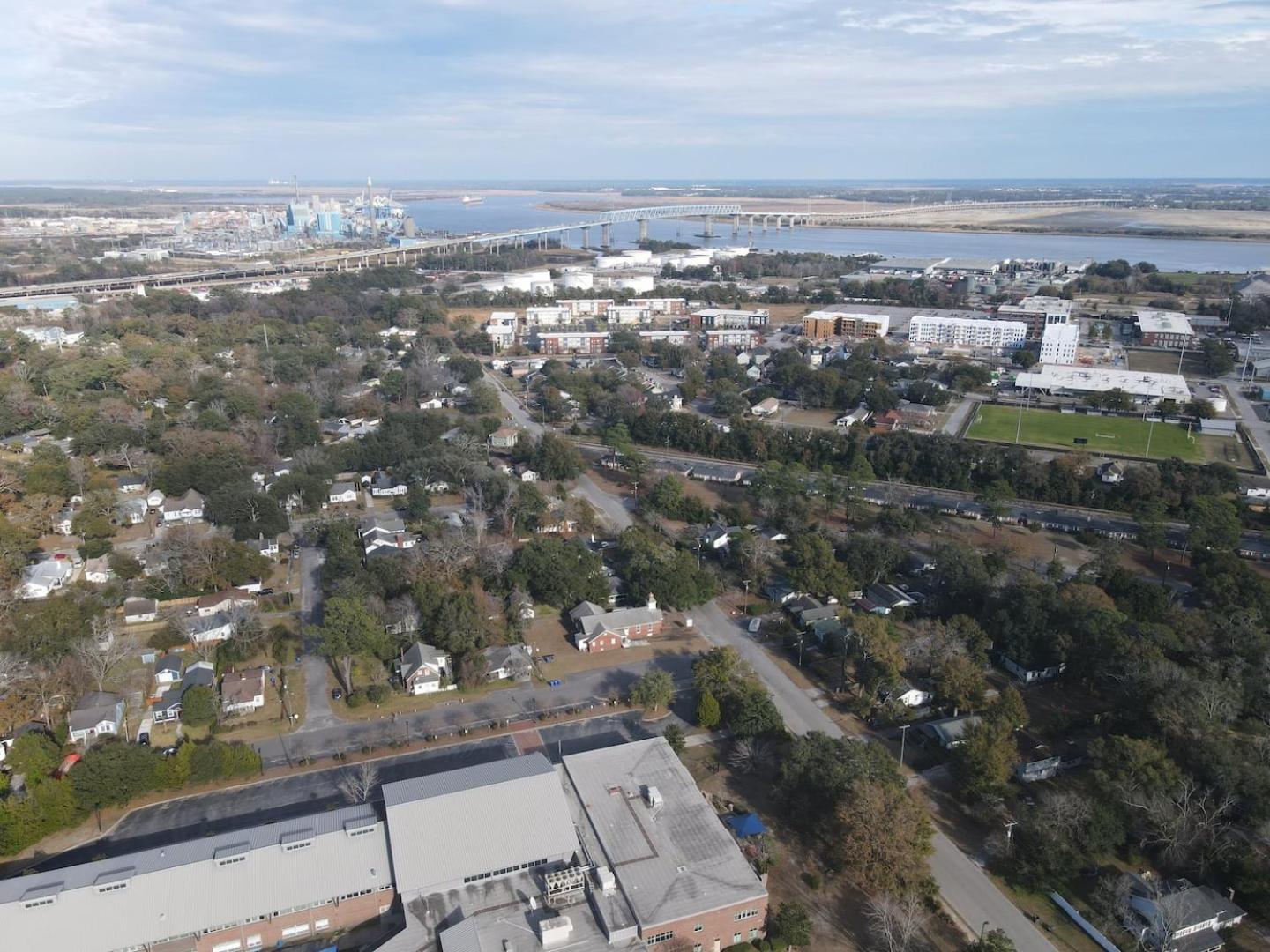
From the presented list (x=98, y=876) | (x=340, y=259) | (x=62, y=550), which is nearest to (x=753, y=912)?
(x=98, y=876)

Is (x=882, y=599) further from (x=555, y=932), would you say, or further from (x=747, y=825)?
(x=555, y=932)

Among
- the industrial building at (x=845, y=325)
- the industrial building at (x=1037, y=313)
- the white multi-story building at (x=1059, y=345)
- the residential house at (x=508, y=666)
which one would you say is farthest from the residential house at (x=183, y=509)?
the industrial building at (x=1037, y=313)

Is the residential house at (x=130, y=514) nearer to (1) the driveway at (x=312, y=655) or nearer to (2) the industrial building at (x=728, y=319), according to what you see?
(1) the driveway at (x=312, y=655)

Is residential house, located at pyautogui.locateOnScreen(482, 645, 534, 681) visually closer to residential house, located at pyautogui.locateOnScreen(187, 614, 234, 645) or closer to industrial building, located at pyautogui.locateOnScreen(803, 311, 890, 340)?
residential house, located at pyautogui.locateOnScreen(187, 614, 234, 645)

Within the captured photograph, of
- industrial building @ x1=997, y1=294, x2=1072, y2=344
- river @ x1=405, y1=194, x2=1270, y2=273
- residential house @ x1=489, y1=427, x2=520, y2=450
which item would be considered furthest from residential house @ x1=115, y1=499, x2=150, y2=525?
river @ x1=405, y1=194, x2=1270, y2=273

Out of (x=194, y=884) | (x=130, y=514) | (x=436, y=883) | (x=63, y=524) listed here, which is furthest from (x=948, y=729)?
(x=63, y=524)

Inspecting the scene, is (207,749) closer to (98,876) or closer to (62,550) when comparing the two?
(98,876)

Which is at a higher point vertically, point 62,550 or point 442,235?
point 442,235
